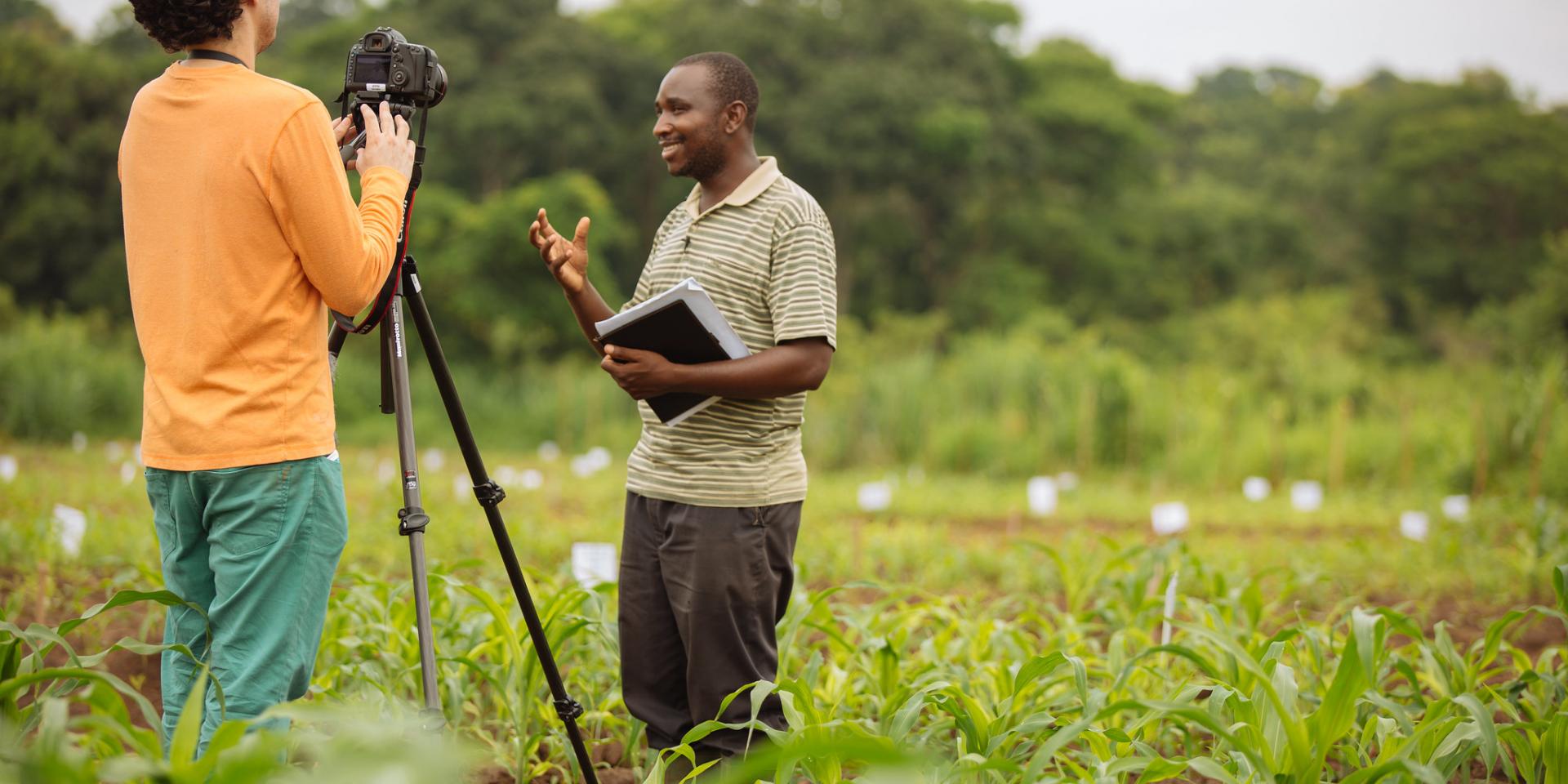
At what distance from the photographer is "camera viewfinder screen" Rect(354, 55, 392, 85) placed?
2.10 metres

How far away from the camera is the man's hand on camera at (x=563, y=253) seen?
2.52 m

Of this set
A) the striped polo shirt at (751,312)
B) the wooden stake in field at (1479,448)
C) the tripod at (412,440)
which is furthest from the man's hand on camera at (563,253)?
the wooden stake in field at (1479,448)

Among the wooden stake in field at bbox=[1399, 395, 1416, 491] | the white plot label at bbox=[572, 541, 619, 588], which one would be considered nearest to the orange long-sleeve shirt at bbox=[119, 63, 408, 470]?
the white plot label at bbox=[572, 541, 619, 588]

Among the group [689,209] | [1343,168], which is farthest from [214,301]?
[1343,168]

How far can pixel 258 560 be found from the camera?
186cm

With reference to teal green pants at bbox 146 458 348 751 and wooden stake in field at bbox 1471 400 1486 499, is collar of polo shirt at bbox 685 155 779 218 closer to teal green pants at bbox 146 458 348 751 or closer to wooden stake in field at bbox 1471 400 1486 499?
teal green pants at bbox 146 458 348 751

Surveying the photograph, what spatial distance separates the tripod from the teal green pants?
0.51 feet

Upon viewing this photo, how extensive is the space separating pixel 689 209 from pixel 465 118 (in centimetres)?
1827

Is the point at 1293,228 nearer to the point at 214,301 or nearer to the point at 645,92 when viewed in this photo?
the point at 645,92

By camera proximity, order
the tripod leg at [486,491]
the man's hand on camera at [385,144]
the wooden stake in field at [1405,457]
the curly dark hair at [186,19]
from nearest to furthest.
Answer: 1. the curly dark hair at [186,19]
2. the man's hand on camera at [385,144]
3. the tripod leg at [486,491]
4. the wooden stake in field at [1405,457]

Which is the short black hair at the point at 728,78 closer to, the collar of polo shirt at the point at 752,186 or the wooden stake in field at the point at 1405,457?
the collar of polo shirt at the point at 752,186

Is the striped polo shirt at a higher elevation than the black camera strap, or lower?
lower

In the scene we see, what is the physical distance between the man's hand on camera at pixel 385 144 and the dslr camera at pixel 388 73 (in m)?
0.03

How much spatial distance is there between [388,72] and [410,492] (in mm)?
722
